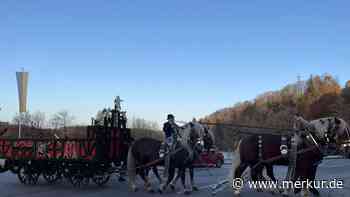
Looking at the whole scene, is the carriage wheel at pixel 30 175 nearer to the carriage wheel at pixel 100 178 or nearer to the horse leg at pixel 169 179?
the carriage wheel at pixel 100 178

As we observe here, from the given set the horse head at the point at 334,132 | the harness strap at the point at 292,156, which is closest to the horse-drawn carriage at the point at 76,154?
the harness strap at the point at 292,156

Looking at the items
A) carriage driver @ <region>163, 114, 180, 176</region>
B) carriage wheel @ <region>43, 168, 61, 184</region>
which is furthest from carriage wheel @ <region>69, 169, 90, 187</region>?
carriage driver @ <region>163, 114, 180, 176</region>

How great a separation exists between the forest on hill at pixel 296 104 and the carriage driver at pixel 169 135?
47586 mm

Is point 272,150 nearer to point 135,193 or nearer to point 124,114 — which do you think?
point 135,193

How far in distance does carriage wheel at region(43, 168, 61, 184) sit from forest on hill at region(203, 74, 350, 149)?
4623 centimetres

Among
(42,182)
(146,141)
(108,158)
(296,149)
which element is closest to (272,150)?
(296,149)

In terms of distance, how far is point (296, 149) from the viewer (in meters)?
9.92

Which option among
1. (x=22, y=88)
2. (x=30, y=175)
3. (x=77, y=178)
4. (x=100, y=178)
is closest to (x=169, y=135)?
(x=100, y=178)

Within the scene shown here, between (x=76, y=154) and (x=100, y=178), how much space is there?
1085mm

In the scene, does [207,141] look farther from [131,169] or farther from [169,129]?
[131,169]

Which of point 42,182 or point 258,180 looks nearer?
point 258,180

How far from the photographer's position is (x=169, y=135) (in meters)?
12.0

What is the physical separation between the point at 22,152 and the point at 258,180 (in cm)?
A: 765

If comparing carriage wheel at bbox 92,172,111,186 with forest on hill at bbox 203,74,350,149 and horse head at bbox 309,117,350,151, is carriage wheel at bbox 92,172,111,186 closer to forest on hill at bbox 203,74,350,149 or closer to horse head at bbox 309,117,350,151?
horse head at bbox 309,117,350,151
